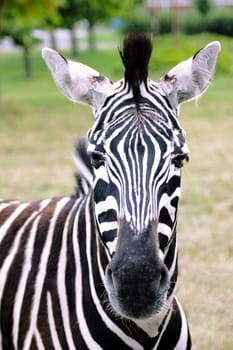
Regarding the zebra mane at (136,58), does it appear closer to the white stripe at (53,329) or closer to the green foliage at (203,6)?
the white stripe at (53,329)

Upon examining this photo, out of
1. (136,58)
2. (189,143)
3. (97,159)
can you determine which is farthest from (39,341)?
(189,143)

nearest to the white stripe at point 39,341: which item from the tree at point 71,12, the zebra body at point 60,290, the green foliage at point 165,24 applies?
the zebra body at point 60,290

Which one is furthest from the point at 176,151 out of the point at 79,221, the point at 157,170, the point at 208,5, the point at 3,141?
the point at 208,5

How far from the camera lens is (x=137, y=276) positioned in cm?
252

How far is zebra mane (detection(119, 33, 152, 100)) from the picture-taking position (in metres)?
2.79

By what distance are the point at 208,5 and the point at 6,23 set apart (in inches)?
714

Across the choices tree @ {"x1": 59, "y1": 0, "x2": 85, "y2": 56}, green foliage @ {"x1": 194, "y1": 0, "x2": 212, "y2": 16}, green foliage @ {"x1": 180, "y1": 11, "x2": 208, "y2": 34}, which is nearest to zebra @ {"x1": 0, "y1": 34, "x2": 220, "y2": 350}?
tree @ {"x1": 59, "y1": 0, "x2": 85, "y2": 56}

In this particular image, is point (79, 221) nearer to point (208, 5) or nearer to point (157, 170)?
point (157, 170)

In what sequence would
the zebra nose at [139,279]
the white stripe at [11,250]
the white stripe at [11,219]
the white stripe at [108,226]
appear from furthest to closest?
the white stripe at [11,219] < the white stripe at [11,250] < the white stripe at [108,226] < the zebra nose at [139,279]

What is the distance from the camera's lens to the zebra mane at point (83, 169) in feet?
11.8

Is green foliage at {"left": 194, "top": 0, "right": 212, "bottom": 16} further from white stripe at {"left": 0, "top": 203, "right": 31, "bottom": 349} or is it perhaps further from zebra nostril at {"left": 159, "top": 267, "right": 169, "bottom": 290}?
zebra nostril at {"left": 159, "top": 267, "right": 169, "bottom": 290}

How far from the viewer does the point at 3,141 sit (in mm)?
13008

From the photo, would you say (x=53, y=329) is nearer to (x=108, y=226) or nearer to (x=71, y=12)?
(x=108, y=226)

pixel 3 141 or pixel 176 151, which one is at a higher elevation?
pixel 176 151
